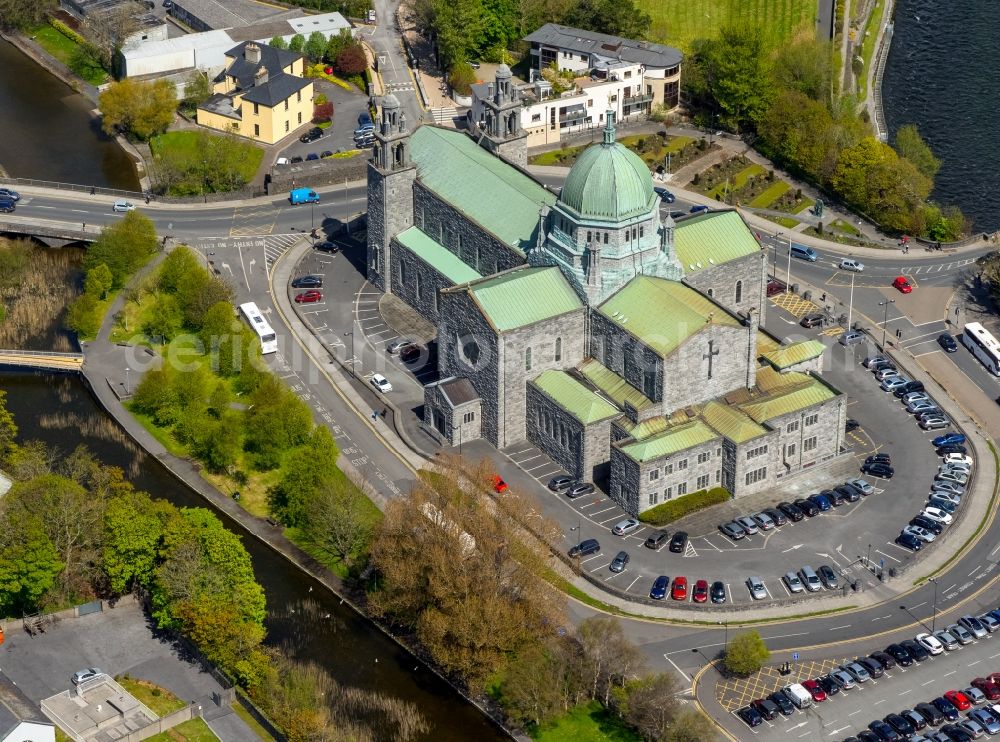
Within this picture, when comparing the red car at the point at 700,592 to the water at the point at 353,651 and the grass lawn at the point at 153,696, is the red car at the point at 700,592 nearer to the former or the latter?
the water at the point at 353,651

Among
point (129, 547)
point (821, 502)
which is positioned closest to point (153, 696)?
point (129, 547)

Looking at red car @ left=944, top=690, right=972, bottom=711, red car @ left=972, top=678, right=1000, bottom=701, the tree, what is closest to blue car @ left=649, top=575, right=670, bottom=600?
the tree

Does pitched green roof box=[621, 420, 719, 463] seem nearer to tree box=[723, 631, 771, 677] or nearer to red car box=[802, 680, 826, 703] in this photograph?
tree box=[723, 631, 771, 677]

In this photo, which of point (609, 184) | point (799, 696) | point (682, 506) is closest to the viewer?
point (799, 696)

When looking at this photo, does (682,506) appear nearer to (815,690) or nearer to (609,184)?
(815,690)

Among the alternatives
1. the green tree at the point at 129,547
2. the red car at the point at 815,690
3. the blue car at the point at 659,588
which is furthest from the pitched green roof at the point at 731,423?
the green tree at the point at 129,547

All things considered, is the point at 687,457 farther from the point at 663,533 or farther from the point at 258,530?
the point at 258,530
